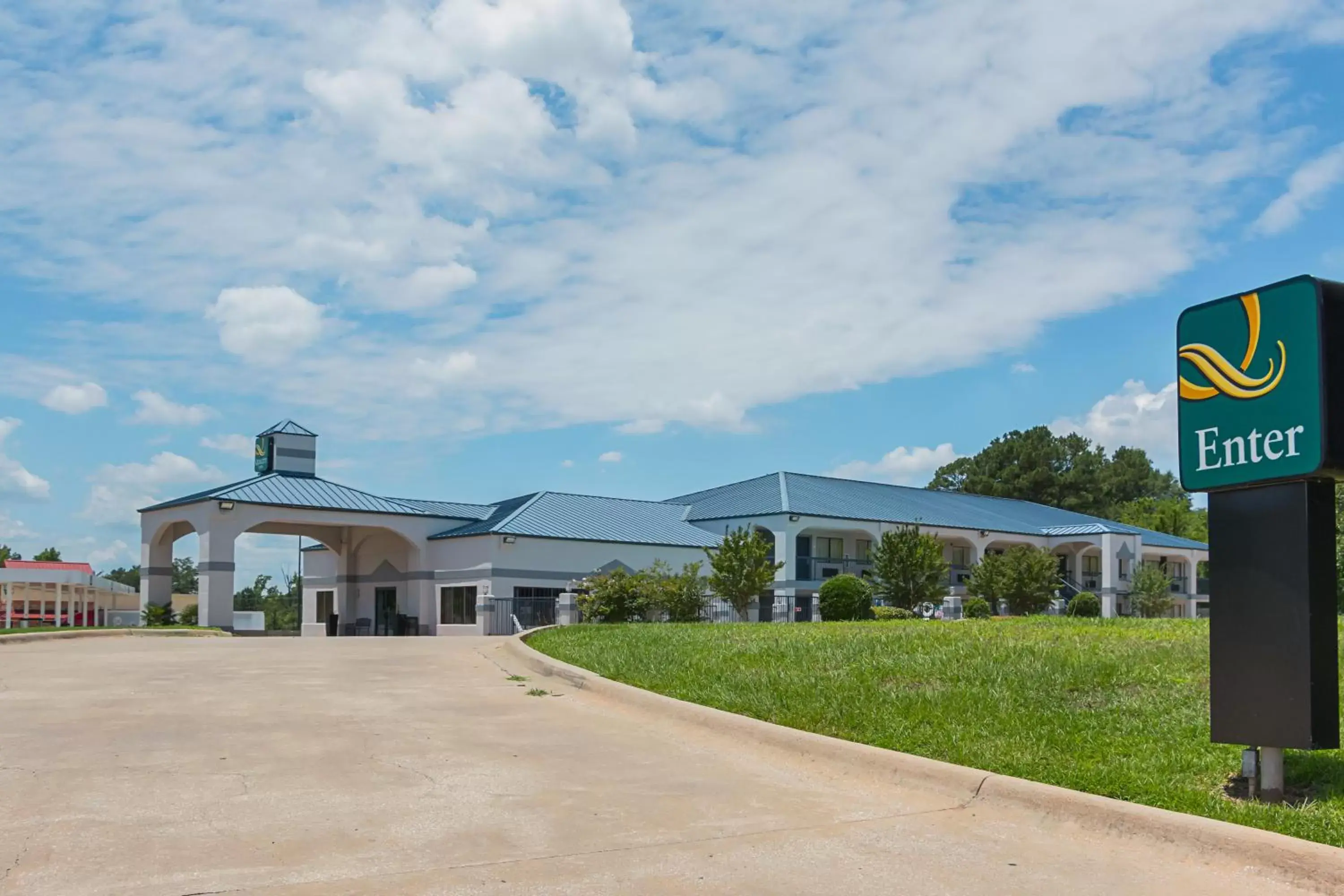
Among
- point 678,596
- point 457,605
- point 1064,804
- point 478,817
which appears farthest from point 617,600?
point 1064,804

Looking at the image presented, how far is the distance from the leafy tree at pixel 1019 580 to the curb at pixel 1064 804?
33.3 metres

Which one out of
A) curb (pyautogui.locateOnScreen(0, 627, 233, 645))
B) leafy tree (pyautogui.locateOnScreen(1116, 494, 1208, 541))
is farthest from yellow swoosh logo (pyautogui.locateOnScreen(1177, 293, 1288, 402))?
leafy tree (pyautogui.locateOnScreen(1116, 494, 1208, 541))

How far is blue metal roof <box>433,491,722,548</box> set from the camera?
42.1m

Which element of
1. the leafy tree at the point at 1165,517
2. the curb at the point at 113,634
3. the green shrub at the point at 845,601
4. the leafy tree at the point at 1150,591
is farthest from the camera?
the leafy tree at the point at 1165,517

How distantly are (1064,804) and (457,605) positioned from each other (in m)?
36.7

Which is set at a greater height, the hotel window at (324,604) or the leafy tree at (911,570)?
the leafy tree at (911,570)

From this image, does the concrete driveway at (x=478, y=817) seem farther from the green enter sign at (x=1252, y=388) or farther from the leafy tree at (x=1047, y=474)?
the leafy tree at (x=1047, y=474)

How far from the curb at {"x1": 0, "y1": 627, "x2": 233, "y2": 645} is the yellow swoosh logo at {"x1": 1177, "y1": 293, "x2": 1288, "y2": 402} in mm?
23601

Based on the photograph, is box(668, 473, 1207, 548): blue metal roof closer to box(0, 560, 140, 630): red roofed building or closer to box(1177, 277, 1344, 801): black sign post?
box(0, 560, 140, 630): red roofed building

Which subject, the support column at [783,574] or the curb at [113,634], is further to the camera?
the support column at [783,574]

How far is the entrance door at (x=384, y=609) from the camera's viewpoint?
4547 cm

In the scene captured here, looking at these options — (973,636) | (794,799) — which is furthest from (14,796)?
(973,636)

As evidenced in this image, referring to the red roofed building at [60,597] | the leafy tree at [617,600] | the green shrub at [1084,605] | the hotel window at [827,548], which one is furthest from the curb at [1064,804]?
the red roofed building at [60,597]

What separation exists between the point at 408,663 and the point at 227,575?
22.4 m
